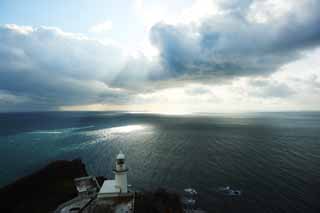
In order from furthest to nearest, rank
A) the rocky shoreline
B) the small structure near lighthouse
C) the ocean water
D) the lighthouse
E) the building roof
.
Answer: the ocean water, the rocky shoreline, the lighthouse, the building roof, the small structure near lighthouse

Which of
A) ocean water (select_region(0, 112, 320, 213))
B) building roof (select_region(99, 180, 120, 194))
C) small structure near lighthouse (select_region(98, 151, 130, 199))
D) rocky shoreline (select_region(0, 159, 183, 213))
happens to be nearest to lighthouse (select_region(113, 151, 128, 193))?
small structure near lighthouse (select_region(98, 151, 130, 199))

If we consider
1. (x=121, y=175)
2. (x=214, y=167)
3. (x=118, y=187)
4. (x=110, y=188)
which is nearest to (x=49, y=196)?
(x=110, y=188)

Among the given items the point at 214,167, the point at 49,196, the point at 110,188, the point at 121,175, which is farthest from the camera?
the point at 214,167

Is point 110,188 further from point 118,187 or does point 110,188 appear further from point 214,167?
point 214,167

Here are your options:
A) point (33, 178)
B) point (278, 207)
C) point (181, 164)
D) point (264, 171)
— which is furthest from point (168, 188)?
point (33, 178)

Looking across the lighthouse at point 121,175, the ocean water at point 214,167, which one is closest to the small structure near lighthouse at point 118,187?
the lighthouse at point 121,175

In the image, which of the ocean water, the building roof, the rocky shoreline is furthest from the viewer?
the ocean water

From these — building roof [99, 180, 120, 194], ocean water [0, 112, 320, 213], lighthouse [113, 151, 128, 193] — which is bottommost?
ocean water [0, 112, 320, 213]

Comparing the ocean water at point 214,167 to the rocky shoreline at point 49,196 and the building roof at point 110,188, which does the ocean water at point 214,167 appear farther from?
the building roof at point 110,188

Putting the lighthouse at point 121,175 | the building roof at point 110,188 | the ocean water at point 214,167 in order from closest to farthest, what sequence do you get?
the building roof at point 110,188 < the lighthouse at point 121,175 < the ocean water at point 214,167

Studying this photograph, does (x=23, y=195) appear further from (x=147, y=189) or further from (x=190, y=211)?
(x=190, y=211)

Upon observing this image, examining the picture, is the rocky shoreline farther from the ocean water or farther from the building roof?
the ocean water
